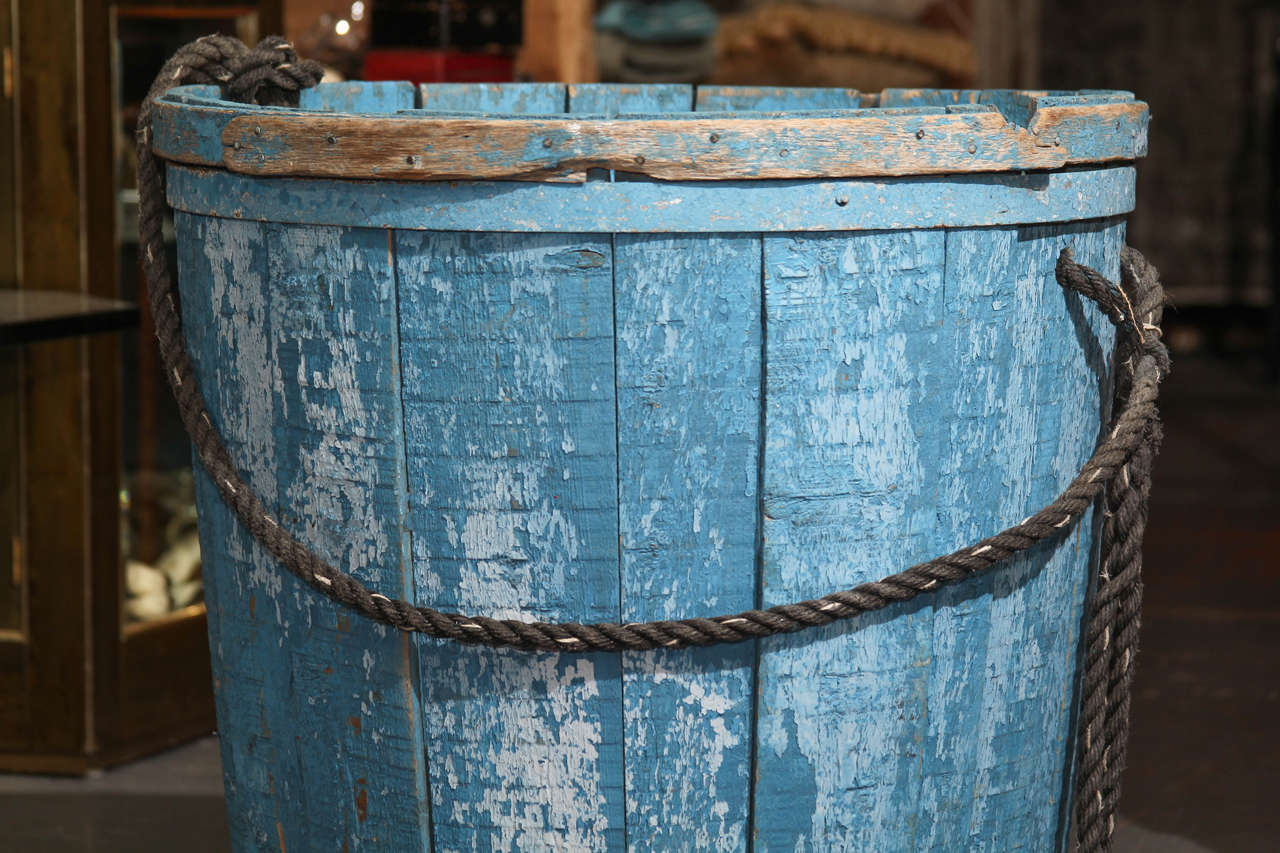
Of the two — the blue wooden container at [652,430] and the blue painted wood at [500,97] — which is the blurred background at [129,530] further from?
the blue wooden container at [652,430]

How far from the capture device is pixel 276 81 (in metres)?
1.45

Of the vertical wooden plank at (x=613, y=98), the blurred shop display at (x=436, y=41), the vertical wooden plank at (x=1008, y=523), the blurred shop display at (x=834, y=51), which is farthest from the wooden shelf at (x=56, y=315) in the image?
the blurred shop display at (x=834, y=51)

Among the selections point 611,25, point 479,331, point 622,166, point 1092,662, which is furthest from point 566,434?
point 611,25

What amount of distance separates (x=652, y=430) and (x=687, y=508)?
0.21 ft

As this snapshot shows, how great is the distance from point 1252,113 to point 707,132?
558 centimetres

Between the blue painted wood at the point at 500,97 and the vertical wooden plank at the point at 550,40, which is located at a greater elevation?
the vertical wooden plank at the point at 550,40

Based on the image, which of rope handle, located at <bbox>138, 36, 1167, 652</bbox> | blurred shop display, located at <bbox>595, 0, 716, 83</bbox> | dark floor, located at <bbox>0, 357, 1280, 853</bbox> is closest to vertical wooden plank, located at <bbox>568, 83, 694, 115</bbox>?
rope handle, located at <bbox>138, 36, 1167, 652</bbox>

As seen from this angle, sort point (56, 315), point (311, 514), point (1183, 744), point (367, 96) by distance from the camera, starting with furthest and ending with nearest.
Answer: point (1183, 744)
point (56, 315)
point (367, 96)
point (311, 514)

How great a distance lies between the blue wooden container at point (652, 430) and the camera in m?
1.11

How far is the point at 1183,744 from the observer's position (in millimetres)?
2445

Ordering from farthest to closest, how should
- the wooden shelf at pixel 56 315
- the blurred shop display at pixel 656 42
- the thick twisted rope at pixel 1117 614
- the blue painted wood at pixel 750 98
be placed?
1. the blurred shop display at pixel 656 42
2. the wooden shelf at pixel 56 315
3. the blue painted wood at pixel 750 98
4. the thick twisted rope at pixel 1117 614

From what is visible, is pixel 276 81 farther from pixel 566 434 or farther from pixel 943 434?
pixel 943 434

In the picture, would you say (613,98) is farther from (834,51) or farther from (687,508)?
(834,51)

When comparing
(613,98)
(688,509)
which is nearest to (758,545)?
(688,509)
